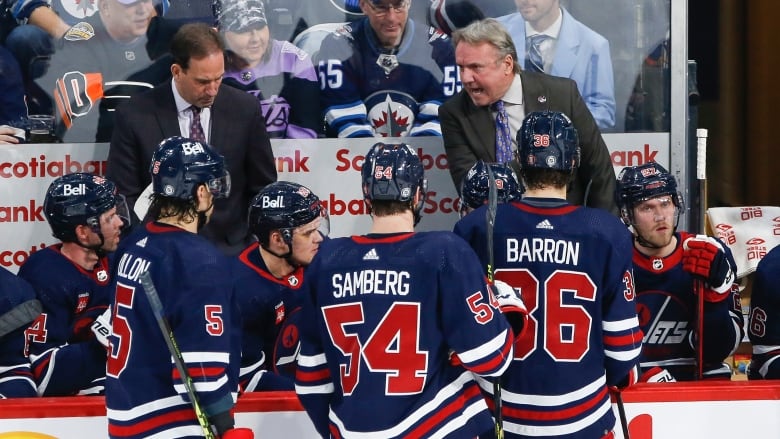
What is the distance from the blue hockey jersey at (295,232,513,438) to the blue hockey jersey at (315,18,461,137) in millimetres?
2415

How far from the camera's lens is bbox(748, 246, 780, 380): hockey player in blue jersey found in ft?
14.0

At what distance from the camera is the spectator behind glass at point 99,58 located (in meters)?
5.68

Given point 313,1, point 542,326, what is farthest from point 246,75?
point 542,326

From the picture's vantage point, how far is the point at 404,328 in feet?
10.6

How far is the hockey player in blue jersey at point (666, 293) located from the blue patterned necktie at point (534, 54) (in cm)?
130

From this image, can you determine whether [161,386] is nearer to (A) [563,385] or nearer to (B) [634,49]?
(A) [563,385]

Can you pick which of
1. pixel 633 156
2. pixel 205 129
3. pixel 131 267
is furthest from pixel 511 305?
pixel 633 156

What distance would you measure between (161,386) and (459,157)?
216cm

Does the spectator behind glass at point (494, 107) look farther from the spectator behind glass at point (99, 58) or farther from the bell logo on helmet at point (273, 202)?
the spectator behind glass at point (99, 58)

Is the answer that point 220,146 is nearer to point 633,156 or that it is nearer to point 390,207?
point 633,156

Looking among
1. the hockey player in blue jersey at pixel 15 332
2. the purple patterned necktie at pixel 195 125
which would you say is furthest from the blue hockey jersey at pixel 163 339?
the purple patterned necktie at pixel 195 125

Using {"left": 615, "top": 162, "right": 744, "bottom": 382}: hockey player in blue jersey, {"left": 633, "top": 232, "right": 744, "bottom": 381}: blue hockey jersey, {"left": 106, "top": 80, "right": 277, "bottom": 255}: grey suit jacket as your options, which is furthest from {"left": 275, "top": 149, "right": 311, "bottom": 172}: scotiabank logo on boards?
{"left": 633, "top": 232, "right": 744, "bottom": 381}: blue hockey jersey

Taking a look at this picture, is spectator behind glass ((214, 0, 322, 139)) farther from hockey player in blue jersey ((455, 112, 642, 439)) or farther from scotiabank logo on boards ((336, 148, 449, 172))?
hockey player in blue jersey ((455, 112, 642, 439))

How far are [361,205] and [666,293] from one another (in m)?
1.75
